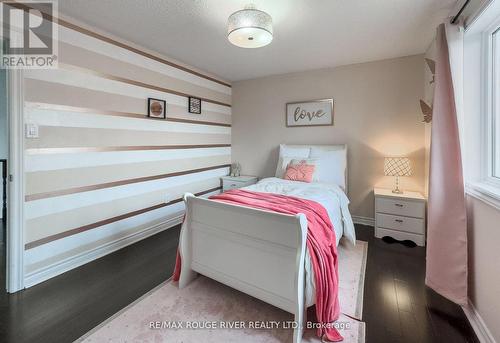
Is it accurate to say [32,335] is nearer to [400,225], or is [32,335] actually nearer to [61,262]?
[61,262]

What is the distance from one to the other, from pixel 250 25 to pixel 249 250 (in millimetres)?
1699

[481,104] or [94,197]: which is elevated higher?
[481,104]

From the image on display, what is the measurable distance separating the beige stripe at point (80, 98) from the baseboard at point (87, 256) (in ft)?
4.80

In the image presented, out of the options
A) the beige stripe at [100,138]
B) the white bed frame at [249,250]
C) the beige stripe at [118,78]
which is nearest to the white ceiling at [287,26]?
the beige stripe at [118,78]

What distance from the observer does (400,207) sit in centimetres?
285

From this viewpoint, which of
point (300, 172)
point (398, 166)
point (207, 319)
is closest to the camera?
point (207, 319)

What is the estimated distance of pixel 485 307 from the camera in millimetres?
1496

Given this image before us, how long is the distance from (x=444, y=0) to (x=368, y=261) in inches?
95.5

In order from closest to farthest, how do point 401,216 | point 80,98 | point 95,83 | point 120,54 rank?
point 80,98, point 95,83, point 120,54, point 401,216

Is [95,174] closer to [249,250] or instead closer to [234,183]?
[249,250]

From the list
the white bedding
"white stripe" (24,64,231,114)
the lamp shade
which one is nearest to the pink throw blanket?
the white bedding

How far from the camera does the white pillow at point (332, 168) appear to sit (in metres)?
3.32

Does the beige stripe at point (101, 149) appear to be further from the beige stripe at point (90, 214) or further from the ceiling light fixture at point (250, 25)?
the ceiling light fixture at point (250, 25)

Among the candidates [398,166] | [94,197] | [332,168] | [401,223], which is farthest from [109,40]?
[401,223]
